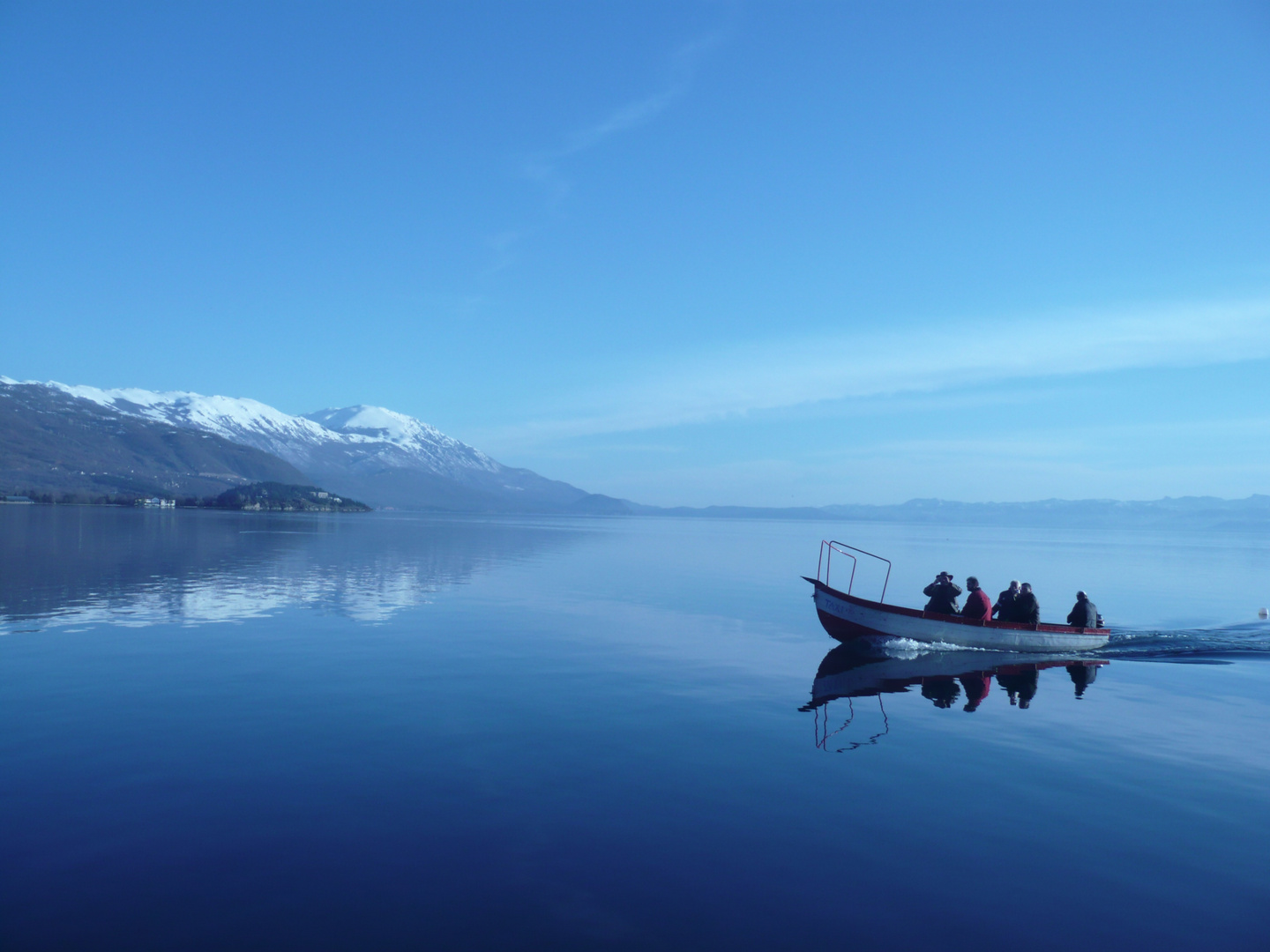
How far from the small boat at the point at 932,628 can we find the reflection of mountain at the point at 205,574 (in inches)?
770

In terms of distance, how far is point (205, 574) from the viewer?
48.6 m

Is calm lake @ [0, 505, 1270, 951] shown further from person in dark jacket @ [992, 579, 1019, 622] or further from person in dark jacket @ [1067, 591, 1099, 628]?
person in dark jacket @ [992, 579, 1019, 622]

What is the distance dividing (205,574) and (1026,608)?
45740 mm

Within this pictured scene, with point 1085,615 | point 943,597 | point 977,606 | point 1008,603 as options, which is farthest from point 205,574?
point 1085,615

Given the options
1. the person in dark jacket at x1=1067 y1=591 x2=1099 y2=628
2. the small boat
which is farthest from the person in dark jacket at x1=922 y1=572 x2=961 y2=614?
the person in dark jacket at x1=1067 y1=591 x2=1099 y2=628

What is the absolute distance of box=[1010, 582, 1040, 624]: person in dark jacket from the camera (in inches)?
1262

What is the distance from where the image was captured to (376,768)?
15031 mm

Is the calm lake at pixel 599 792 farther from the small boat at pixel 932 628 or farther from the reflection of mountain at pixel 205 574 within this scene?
the reflection of mountain at pixel 205 574

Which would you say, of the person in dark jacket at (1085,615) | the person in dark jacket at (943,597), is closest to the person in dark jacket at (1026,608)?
the person in dark jacket at (1085,615)

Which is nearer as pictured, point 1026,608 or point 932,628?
point 932,628

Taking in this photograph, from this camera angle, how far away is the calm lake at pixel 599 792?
10.1m

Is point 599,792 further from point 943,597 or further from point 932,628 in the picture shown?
point 943,597

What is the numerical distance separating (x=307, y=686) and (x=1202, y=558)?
122468 millimetres

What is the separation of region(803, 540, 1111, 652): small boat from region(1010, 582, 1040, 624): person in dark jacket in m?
0.44
